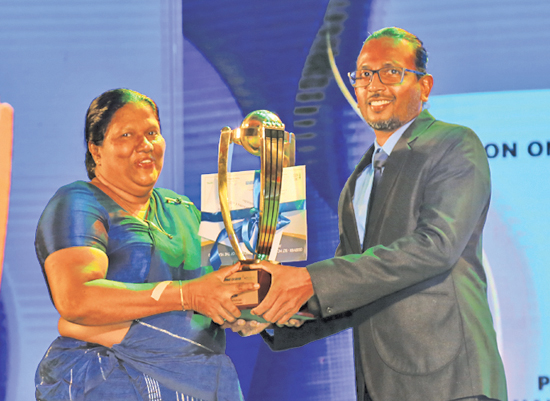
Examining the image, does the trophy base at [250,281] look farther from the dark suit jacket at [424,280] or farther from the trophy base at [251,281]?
the dark suit jacket at [424,280]

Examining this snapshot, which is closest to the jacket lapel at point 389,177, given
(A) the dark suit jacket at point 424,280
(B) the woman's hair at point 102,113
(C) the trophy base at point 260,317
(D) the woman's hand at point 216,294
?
(A) the dark suit jacket at point 424,280

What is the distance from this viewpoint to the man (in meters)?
1.89

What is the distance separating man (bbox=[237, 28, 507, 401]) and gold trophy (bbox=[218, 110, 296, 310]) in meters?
0.05

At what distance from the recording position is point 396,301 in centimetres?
199

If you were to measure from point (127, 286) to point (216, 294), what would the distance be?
341mm

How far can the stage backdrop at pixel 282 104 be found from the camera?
8.48 feet

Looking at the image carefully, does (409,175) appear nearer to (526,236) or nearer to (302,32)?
(526,236)

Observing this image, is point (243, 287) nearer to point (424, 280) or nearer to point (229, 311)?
point (229, 311)

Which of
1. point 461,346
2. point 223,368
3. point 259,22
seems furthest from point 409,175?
A: point 259,22

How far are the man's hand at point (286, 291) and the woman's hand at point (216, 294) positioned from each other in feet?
0.20

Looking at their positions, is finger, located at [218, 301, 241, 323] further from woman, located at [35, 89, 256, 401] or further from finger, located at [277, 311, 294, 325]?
finger, located at [277, 311, 294, 325]

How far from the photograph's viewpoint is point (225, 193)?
6.75 ft

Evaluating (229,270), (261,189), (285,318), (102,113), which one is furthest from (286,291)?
(102,113)

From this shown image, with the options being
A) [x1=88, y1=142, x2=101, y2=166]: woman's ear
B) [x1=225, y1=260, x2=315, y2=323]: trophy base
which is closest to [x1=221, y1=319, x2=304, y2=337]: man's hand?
[x1=225, y1=260, x2=315, y2=323]: trophy base
